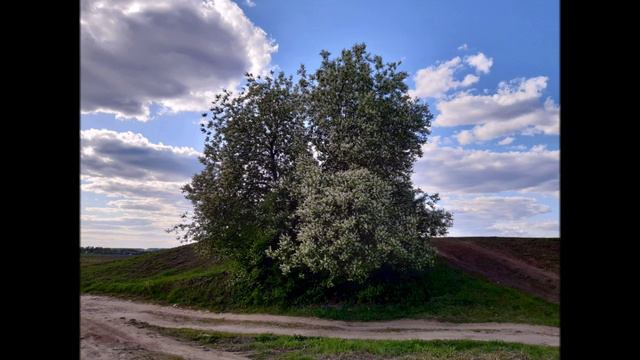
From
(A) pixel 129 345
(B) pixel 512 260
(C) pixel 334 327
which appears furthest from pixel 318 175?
(B) pixel 512 260

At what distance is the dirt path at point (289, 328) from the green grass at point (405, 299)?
1.13 m

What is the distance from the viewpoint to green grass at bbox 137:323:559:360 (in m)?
17.9

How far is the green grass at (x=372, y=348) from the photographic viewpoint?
17.9 meters

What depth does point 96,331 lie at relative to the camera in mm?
23000

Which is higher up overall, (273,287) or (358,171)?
(358,171)

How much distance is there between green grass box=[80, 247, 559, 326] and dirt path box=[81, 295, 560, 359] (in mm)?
1135

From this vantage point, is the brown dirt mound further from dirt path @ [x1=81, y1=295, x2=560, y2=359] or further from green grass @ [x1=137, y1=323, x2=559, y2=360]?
green grass @ [x1=137, y1=323, x2=559, y2=360]

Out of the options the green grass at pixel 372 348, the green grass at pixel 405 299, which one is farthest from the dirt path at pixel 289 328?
the green grass at pixel 405 299

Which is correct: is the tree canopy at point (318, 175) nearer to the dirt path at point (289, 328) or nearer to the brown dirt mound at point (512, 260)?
the dirt path at point (289, 328)

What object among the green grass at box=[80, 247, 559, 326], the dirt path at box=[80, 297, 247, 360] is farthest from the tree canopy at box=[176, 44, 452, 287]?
the dirt path at box=[80, 297, 247, 360]

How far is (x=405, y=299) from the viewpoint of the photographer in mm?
27453
